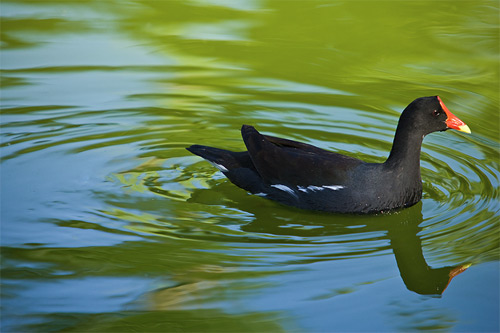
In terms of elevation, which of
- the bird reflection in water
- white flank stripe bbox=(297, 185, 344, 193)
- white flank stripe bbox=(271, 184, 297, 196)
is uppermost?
white flank stripe bbox=(297, 185, 344, 193)

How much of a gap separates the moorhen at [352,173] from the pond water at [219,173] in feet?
0.41

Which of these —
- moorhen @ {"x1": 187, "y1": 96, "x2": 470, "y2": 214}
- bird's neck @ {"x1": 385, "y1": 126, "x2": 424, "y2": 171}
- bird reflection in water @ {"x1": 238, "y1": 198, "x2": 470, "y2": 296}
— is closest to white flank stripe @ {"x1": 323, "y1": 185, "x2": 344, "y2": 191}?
moorhen @ {"x1": 187, "y1": 96, "x2": 470, "y2": 214}

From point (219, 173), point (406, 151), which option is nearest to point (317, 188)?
point (406, 151)

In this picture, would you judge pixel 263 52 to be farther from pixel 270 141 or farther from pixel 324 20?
pixel 270 141

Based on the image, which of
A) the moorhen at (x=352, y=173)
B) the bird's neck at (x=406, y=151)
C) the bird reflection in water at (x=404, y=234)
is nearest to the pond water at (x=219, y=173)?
the bird reflection in water at (x=404, y=234)

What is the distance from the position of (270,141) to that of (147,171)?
1.11 m

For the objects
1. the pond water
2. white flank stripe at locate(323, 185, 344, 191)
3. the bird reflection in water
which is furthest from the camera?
white flank stripe at locate(323, 185, 344, 191)

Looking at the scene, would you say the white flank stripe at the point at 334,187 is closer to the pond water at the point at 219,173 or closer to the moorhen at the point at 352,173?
the moorhen at the point at 352,173

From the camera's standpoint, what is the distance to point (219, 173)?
670 cm

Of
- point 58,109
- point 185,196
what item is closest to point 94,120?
point 58,109

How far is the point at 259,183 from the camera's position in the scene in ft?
20.1

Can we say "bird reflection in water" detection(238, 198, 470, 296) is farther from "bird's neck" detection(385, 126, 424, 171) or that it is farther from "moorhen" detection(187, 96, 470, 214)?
"bird's neck" detection(385, 126, 424, 171)

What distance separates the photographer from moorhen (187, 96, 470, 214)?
5.72m

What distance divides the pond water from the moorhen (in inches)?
4.9
